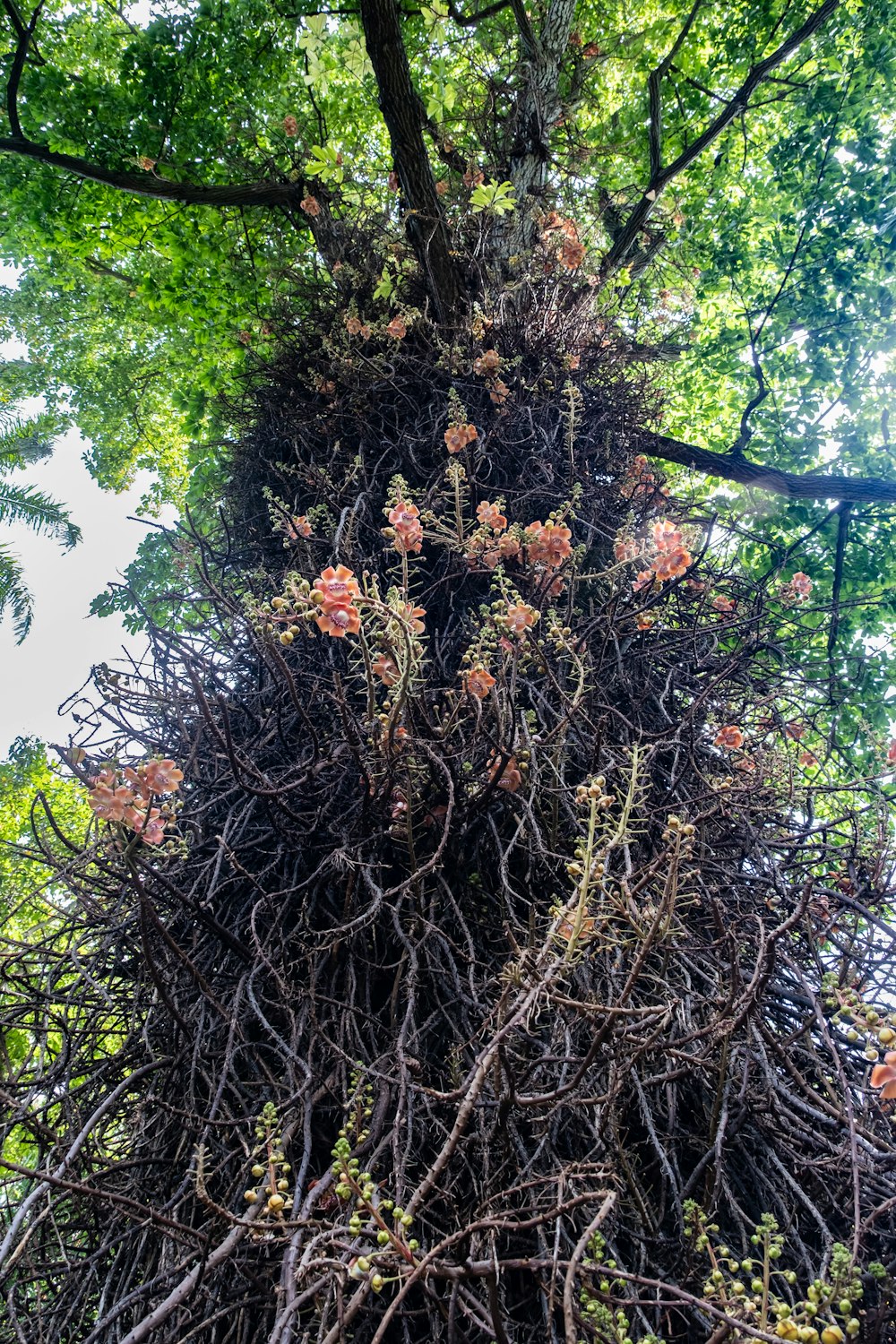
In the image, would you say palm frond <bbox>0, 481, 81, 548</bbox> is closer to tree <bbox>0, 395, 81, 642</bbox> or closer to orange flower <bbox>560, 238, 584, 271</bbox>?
tree <bbox>0, 395, 81, 642</bbox>

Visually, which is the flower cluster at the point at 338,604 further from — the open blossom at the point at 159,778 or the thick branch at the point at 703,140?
the thick branch at the point at 703,140

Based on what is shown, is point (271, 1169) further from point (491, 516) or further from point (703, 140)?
point (703, 140)

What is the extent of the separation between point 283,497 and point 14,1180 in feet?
9.32

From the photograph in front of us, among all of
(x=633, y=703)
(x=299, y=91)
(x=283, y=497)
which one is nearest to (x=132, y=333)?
(x=299, y=91)

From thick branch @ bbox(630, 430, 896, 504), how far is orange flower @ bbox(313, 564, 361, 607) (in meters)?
2.71

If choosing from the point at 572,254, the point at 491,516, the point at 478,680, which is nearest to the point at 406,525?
the point at 491,516

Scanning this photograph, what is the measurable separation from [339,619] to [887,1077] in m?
1.25

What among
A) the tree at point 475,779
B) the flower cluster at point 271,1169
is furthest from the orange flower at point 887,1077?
the flower cluster at point 271,1169

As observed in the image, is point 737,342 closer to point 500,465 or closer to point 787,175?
point 787,175

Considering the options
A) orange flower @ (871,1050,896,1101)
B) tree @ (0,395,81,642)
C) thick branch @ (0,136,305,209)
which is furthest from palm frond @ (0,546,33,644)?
orange flower @ (871,1050,896,1101)

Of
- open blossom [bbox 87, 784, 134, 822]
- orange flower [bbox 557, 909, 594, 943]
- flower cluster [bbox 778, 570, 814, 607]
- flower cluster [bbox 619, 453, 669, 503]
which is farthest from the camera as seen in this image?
flower cluster [bbox 619, 453, 669, 503]

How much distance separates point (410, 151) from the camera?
3.25 meters

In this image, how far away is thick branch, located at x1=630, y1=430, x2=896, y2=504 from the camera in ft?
12.9

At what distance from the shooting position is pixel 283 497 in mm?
3461
